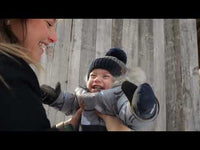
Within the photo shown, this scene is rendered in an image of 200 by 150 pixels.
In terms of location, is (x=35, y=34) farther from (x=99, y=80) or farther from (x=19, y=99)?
(x=99, y=80)

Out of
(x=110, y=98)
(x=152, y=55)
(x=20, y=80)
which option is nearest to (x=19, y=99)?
(x=20, y=80)

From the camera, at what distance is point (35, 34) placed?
75cm

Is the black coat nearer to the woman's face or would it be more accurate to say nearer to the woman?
the woman

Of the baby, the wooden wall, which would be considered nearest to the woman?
the baby

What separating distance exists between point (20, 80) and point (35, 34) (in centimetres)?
19

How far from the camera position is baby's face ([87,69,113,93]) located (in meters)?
1.34

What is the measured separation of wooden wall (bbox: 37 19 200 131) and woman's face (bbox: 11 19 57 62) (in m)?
1.26

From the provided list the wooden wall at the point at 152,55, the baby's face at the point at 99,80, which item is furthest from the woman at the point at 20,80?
the wooden wall at the point at 152,55

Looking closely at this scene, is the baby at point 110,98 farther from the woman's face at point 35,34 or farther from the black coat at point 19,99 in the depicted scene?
the black coat at point 19,99

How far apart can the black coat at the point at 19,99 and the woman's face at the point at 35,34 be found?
4.2 inches

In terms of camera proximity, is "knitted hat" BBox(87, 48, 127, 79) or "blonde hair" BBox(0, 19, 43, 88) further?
"knitted hat" BBox(87, 48, 127, 79)

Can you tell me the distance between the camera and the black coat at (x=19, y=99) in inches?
20.8
